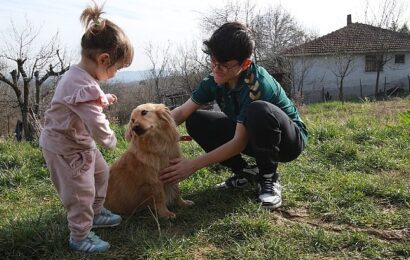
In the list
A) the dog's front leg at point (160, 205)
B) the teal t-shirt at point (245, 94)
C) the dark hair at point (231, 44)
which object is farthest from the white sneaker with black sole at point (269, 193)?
the dark hair at point (231, 44)

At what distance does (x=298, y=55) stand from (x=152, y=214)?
29.2 metres

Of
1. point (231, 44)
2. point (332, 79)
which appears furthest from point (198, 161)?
point (332, 79)

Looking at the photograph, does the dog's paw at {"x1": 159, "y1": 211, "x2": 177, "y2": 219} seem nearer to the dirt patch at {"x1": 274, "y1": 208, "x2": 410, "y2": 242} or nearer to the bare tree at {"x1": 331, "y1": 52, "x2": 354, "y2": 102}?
the dirt patch at {"x1": 274, "y1": 208, "x2": 410, "y2": 242}

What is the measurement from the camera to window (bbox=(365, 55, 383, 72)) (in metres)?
31.4

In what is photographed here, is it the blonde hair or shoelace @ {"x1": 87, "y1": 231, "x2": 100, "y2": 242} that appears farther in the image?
shoelace @ {"x1": 87, "y1": 231, "x2": 100, "y2": 242}

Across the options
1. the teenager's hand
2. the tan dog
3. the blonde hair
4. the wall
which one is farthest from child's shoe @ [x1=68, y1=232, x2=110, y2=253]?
the wall

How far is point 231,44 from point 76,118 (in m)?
1.16

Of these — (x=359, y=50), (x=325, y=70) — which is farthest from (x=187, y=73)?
(x=359, y=50)

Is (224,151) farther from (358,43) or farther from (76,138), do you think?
(358,43)

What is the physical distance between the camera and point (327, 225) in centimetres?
276

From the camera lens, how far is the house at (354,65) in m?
30.8

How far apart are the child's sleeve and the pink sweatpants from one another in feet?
0.90

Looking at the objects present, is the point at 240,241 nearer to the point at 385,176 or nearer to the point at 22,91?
the point at 385,176

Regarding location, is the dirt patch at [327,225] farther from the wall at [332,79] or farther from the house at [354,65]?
the wall at [332,79]
